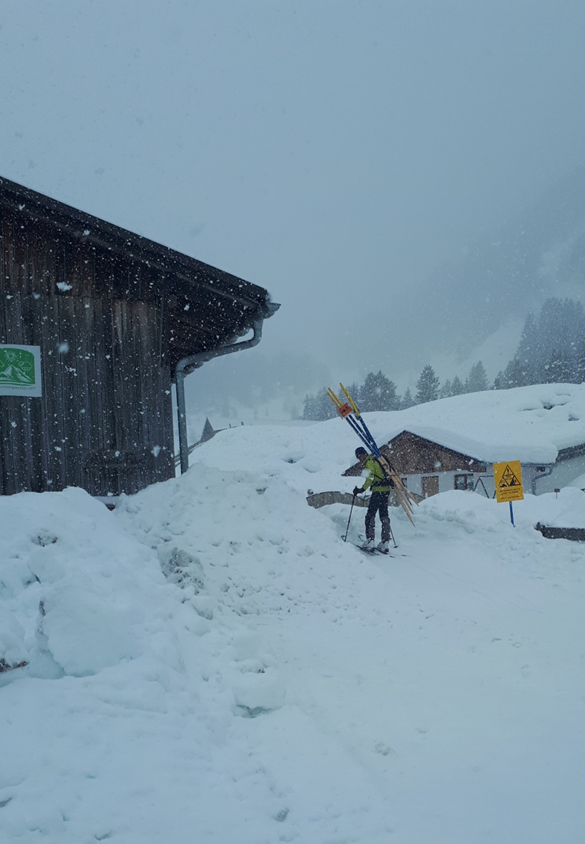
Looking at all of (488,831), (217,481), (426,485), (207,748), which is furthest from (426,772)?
(426,485)

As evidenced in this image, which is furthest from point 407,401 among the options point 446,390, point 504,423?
point 504,423

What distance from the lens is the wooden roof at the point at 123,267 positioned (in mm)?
7883

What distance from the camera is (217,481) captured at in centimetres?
896

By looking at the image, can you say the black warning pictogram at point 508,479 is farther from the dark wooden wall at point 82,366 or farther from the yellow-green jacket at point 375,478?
the dark wooden wall at point 82,366

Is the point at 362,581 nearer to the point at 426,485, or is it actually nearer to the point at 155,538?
→ the point at 155,538

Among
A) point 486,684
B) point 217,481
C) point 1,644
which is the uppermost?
point 217,481

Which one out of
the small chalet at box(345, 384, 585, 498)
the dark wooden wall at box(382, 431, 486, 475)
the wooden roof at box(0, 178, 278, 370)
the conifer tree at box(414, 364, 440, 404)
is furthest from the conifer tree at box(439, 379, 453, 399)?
the wooden roof at box(0, 178, 278, 370)

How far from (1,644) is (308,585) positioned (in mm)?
4636

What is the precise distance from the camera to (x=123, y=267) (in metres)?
8.58

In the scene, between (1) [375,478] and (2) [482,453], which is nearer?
(1) [375,478]

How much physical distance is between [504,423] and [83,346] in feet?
124

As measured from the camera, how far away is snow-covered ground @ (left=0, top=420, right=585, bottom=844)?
282cm

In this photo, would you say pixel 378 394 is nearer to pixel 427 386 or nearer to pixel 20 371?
pixel 427 386

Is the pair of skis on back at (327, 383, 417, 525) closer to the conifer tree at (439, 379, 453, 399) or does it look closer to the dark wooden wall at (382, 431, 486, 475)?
the dark wooden wall at (382, 431, 486, 475)
